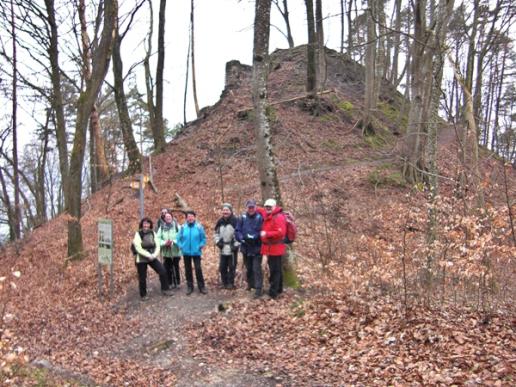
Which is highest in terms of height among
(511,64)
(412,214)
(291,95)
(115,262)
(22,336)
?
(511,64)

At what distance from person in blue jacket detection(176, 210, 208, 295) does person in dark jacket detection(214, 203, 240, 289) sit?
0.38 metres

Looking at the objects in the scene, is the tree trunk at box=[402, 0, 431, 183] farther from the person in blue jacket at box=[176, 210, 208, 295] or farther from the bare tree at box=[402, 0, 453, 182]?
the person in blue jacket at box=[176, 210, 208, 295]

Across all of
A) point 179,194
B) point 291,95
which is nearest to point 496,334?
point 179,194

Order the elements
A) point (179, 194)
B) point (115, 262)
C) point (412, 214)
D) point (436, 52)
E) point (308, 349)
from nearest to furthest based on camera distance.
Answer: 1. point (308, 349)
2. point (412, 214)
3. point (436, 52)
4. point (115, 262)
5. point (179, 194)

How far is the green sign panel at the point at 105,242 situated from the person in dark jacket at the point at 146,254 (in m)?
→ 0.60

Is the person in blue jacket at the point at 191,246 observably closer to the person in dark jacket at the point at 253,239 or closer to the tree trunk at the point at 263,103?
the person in dark jacket at the point at 253,239

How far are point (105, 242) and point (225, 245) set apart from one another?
8.77ft

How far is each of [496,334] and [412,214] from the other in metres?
2.25

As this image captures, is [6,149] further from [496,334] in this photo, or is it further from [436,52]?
[496,334]

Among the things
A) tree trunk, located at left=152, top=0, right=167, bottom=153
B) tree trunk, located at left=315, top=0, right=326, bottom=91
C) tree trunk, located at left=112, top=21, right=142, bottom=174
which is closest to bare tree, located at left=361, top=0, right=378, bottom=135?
tree trunk, located at left=315, top=0, right=326, bottom=91

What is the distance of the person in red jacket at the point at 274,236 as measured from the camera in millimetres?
8359

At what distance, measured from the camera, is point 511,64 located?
112ft

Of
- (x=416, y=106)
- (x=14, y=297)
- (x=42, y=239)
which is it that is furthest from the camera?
(x=42, y=239)

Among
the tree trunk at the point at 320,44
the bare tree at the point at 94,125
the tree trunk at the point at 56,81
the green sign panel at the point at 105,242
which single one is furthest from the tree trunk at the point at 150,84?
the green sign panel at the point at 105,242
